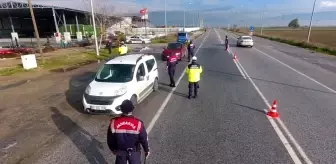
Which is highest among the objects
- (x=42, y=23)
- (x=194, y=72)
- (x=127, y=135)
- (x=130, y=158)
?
(x=42, y=23)

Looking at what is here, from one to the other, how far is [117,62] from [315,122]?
6899 millimetres

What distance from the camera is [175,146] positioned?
19.1 ft

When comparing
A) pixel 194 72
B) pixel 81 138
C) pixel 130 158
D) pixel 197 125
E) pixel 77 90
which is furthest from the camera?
pixel 77 90

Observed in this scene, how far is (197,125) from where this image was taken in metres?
7.04

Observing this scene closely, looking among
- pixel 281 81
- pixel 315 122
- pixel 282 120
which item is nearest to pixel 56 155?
pixel 282 120

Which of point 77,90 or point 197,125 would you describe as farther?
point 77,90

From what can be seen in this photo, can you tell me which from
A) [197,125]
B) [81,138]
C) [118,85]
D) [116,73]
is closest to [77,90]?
[116,73]

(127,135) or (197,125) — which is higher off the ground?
(127,135)

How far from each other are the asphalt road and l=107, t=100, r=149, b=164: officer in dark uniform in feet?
5.37

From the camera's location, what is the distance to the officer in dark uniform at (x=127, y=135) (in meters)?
3.53

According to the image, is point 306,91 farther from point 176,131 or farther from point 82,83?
point 82,83

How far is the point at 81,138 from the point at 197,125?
3.23 meters

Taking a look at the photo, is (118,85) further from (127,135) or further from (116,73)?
(127,135)

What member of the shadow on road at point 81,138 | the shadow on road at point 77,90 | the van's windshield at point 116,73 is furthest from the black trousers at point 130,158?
the shadow on road at point 77,90
